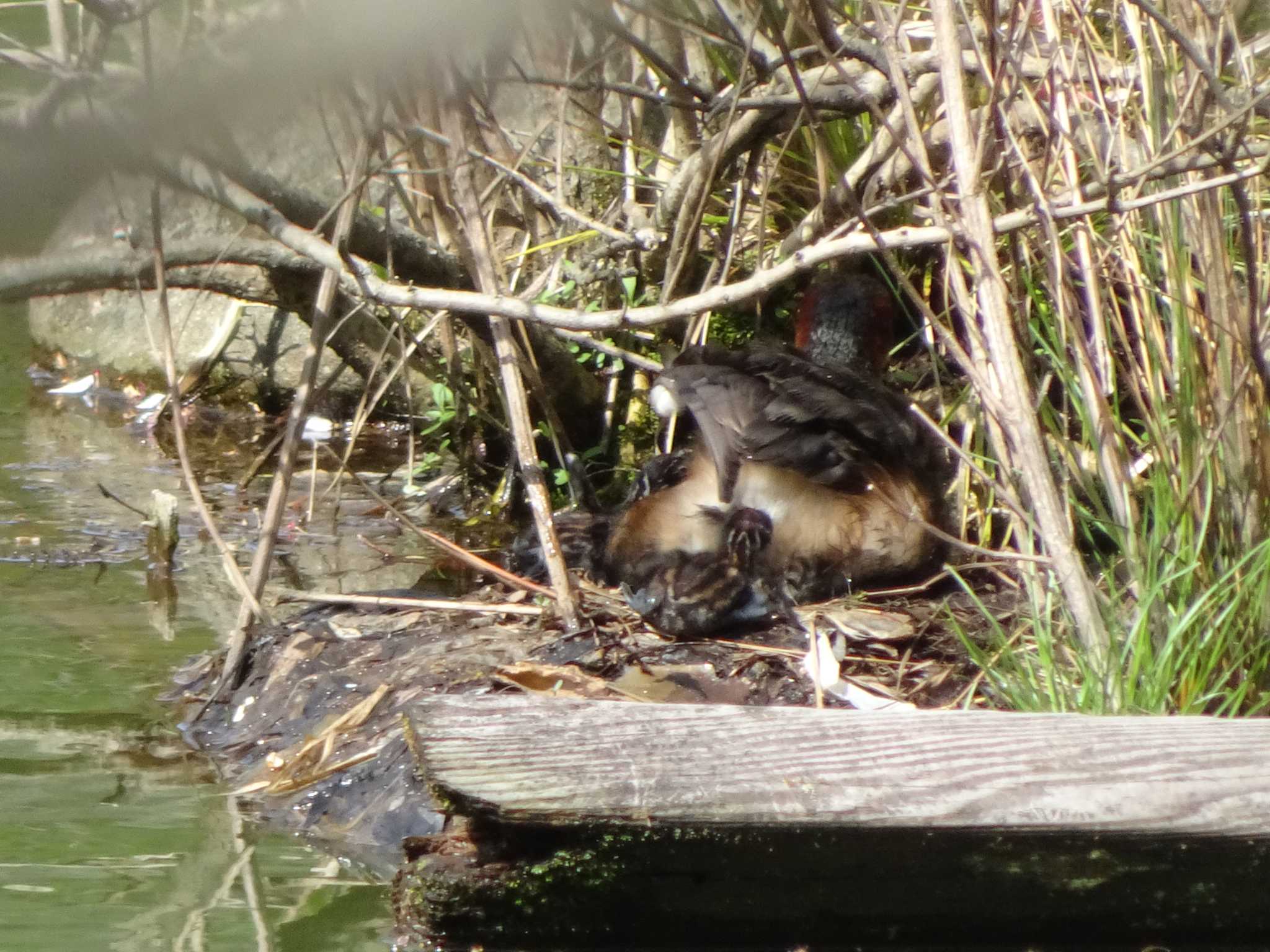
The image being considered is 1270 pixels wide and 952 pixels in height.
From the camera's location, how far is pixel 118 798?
336cm

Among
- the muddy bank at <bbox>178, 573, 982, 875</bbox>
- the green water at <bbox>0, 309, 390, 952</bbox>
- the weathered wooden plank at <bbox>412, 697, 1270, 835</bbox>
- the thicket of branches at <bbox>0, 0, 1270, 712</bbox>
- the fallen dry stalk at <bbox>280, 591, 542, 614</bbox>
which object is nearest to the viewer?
the weathered wooden plank at <bbox>412, 697, 1270, 835</bbox>

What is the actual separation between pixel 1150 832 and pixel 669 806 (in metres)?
0.78

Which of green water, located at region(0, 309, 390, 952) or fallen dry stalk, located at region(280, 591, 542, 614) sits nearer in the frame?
green water, located at region(0, 309, 390, 952)

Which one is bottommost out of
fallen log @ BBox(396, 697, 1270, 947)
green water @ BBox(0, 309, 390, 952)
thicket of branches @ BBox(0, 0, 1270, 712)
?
green water @ BBox(0, 309, 390, 952)

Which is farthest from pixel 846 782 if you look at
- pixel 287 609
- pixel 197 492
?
pixel 287 609

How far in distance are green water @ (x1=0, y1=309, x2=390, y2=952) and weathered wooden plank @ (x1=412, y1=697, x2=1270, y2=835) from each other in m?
0.53

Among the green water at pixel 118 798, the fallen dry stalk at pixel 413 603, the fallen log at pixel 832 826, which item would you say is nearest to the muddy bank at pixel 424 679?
the fallen dry stalk at pixel 413 603

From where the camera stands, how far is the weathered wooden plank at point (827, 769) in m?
2.46

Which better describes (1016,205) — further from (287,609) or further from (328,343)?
(328,343)

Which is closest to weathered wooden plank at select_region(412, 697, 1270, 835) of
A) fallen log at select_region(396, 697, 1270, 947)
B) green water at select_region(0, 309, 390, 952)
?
fallen log at select_region(396, 697, 1270, 947)

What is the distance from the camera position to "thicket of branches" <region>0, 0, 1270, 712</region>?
9.58 feet

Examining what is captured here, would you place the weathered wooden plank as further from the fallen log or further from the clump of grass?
the clump of grass

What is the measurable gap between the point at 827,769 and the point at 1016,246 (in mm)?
1365

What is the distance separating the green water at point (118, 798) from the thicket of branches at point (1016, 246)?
1.04m
